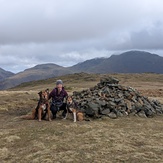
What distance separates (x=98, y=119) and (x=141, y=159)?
7.89m

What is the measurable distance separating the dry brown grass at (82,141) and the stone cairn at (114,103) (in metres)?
1.14

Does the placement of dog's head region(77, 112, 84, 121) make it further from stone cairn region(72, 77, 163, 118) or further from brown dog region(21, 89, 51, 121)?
brown dog region(21, 89, 51, 121)

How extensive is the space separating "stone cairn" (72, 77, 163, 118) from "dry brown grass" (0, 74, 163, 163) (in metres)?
1.14

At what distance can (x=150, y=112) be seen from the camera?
826 inches

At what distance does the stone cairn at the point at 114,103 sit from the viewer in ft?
64.9

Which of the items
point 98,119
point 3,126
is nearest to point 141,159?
point 98,119

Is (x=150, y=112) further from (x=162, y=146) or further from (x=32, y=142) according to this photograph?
(x=32, y=142)

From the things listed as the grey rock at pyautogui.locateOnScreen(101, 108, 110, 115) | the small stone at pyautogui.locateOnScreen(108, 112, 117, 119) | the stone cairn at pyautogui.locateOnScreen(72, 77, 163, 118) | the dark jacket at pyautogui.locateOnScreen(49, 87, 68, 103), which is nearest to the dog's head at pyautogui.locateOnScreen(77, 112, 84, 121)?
the stone cairn at pyautogui.locateOnScreen(72, 77, 163, 118)

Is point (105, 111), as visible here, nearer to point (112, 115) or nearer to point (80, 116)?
point (112, 115)

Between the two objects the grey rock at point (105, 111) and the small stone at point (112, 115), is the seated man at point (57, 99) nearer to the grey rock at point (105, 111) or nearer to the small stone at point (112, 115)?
the grey rock at point (105, 111)

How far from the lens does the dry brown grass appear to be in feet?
37.1

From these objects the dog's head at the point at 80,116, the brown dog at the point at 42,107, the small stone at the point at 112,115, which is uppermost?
the brown dog at the point at 42,107

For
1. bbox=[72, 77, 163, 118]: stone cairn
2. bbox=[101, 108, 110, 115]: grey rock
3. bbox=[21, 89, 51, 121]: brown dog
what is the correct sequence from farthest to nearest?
1. bbox=[72, 77, 163, 118]: stone cairn
2. bbox=[101, 108, 110, 115]: grey rock
3. bbox=[21, 89, 51, 121]: brown dog

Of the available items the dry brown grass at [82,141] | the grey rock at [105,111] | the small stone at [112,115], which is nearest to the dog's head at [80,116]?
the dry brown grass at [82,141]
